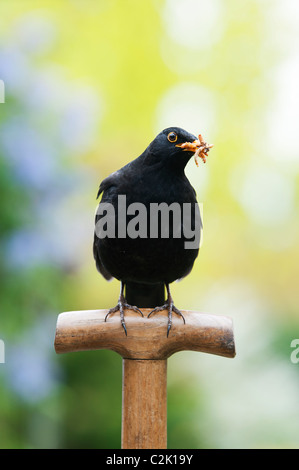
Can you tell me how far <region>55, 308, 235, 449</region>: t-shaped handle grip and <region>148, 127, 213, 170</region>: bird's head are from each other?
2.22ft

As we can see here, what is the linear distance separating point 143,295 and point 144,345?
44cm

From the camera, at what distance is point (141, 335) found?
7.25ft

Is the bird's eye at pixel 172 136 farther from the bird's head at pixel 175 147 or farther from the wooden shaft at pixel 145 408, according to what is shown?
the wooden shaft at pixel 145 408

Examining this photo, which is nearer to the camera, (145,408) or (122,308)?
(145,408)

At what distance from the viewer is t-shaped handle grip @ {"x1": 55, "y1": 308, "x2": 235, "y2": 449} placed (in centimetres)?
209

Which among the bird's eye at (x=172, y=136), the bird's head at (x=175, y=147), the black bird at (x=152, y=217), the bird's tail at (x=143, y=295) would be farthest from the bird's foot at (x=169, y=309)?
the bird's eye at (x=172, y=136)

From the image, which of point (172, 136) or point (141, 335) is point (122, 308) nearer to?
point (141, 335)

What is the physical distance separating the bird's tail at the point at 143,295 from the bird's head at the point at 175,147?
24.2 inches

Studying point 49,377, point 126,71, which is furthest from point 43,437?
point 126,71

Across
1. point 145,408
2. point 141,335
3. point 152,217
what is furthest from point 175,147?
point 145,408

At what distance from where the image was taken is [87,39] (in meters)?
5.40

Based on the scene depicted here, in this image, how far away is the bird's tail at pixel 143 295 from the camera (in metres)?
2.58

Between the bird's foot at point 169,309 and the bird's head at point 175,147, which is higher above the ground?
the bird's head at point 175,147
